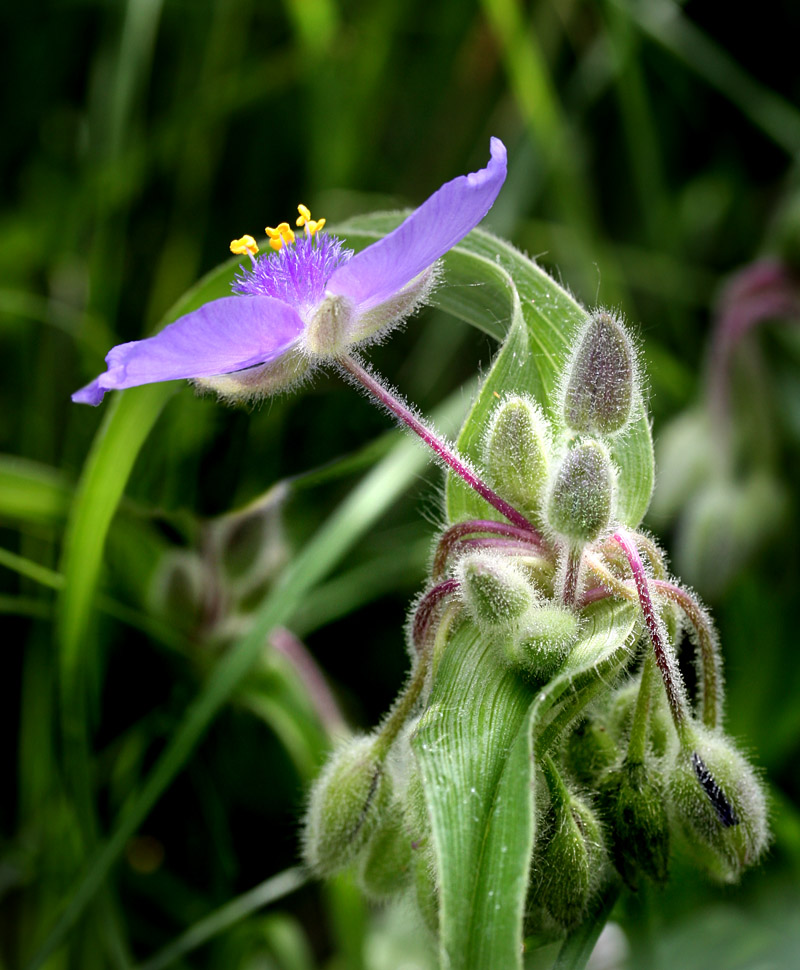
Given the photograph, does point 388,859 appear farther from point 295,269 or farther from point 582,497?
point 295,269

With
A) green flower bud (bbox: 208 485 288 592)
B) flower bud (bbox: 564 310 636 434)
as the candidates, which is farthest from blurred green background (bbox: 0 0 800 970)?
flower bud (bbox: 564 310 636 434)

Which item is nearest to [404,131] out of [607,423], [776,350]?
[776,350]

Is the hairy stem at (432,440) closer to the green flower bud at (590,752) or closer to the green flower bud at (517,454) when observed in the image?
the green flower bud at (517,454)

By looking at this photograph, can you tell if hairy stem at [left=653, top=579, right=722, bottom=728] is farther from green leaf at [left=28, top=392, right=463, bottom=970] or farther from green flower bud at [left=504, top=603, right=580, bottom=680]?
green leaf at [left=28, top=392, right=463, bottom=970]

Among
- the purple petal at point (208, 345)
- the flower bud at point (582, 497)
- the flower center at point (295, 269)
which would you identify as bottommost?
the flower bud at point (582, 497)

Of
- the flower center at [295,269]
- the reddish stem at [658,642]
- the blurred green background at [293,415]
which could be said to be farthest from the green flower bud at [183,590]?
the reddish stem at [658,642]
